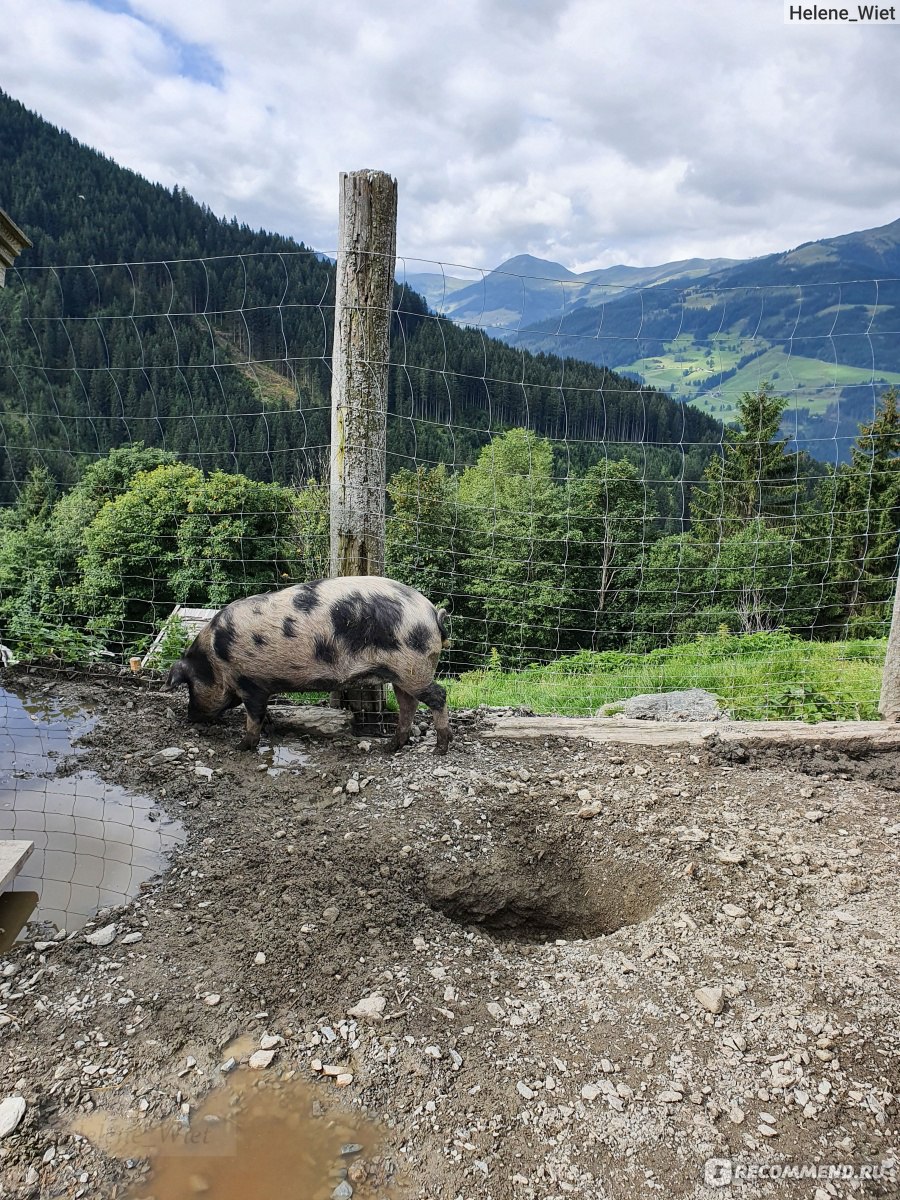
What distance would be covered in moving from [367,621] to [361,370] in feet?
4.90

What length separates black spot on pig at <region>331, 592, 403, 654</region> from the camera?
177 inches

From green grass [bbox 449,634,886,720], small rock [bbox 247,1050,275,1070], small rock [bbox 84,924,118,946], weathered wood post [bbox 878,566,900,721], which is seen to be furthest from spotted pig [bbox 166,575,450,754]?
weathered wood post [bbox 878,566,900,721]

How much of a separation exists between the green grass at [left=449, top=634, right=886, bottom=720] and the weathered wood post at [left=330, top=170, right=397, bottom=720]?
62.7 inches

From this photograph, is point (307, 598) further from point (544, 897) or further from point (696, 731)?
point (696, 731)

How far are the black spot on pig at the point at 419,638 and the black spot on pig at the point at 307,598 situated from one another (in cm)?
55

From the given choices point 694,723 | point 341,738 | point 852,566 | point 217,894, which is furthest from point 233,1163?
point 852,566

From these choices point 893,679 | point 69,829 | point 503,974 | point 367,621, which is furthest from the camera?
point 893,679

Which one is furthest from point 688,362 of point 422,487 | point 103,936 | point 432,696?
point 422,487

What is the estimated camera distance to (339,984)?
9.46ft

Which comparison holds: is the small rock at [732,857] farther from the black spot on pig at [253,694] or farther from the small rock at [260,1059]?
the black spot on pig at [253,694]

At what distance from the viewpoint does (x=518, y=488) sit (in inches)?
1454

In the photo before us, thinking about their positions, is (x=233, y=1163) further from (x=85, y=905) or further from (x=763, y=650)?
(x=763, y=650)

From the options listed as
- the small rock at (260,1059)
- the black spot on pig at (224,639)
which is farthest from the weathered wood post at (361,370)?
the small rock at (260,1059)

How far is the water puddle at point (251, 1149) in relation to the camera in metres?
2.18
